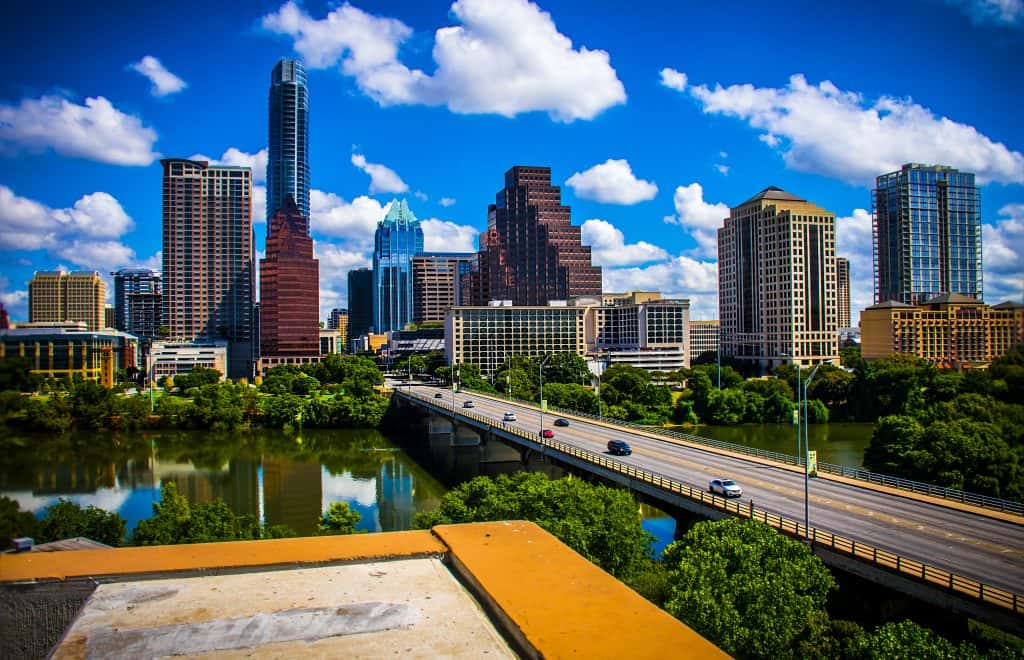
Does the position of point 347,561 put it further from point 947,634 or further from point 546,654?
point 947,634

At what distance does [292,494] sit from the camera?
48406 mm

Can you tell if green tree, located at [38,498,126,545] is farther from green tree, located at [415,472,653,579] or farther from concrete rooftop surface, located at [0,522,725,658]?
concrete rooftop surface, located at [0,522,725,658]

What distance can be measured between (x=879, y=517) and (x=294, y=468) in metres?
46.8

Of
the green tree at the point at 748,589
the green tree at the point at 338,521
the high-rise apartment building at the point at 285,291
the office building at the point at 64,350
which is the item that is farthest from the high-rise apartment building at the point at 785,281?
the office building at the point at 64,350

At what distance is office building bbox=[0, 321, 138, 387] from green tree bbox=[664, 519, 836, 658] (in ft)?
40.6

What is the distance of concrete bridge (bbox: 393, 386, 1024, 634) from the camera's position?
55.1ft

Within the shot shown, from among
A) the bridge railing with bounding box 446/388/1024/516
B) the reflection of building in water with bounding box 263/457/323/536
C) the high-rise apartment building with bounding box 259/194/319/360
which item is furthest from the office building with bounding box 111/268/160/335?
the bridge railing with bounding box 446/388/1024/516

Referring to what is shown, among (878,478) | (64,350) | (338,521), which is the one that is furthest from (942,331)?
(64,350)

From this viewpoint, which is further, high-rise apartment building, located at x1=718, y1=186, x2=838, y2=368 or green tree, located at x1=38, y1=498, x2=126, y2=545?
high-rise apartment building, located at x1=718, y1=186, x2=838, y2=368

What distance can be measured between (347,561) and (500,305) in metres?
121

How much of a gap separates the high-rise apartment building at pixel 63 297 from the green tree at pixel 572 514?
13.7 metres

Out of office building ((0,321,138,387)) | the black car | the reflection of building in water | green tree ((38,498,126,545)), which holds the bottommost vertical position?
the reflection of building in water

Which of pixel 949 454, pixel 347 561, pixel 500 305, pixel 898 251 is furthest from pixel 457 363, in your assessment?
pixel 347 561

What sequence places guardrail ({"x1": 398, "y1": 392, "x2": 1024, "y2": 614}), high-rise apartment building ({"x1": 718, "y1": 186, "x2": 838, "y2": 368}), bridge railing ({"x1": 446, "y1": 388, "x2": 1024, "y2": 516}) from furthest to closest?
high-rise apartment building ({"x1": 718, "y1": 186, "x2": 838, "y2": 368}), bridge railing ({"x1": 446, "y1": 388, "x2": 1024, "y2": 516}), guardrail ({"x1": 398, "y1": 392, "x2": 1024, "y2": 614})
